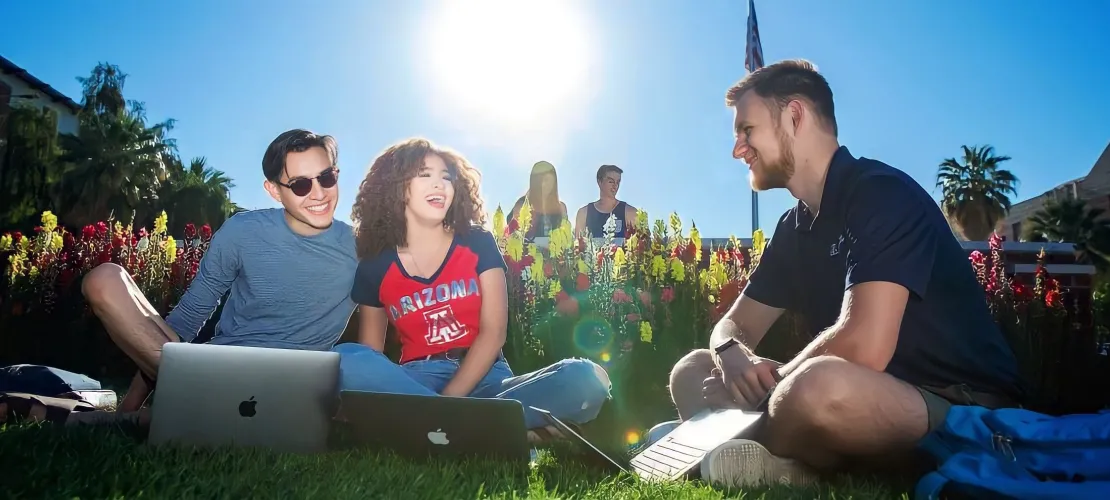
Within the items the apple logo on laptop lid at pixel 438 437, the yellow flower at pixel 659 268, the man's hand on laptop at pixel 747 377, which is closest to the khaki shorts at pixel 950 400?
the man's hand on laptop at pixel 747 377

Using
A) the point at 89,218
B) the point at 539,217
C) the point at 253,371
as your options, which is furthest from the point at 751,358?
the point at 89,218

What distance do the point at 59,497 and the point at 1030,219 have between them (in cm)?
5276

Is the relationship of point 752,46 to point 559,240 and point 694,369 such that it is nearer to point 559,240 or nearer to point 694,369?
point 559,240

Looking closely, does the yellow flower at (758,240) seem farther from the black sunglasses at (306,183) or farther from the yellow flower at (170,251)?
the yellow flower at (170,251)

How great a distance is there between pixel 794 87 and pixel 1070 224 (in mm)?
48516

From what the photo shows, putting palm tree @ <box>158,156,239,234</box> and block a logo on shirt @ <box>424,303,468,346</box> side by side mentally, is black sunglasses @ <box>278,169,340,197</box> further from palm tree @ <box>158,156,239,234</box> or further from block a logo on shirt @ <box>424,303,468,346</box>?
palm tree @ <box>158,156,239,234</box>

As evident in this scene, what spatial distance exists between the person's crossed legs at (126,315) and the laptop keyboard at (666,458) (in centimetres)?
201

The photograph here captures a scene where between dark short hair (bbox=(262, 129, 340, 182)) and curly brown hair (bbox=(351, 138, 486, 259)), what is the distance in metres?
0.29

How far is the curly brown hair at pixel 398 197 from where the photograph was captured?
11.1 feet

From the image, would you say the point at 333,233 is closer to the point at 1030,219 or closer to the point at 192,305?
the point at 192,305

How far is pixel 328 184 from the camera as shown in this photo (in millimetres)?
3504

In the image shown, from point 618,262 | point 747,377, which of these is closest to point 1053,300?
point 618,262

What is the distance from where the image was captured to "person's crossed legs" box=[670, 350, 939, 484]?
217 cm

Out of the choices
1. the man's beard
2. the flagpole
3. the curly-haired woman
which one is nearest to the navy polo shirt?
the man's beard
